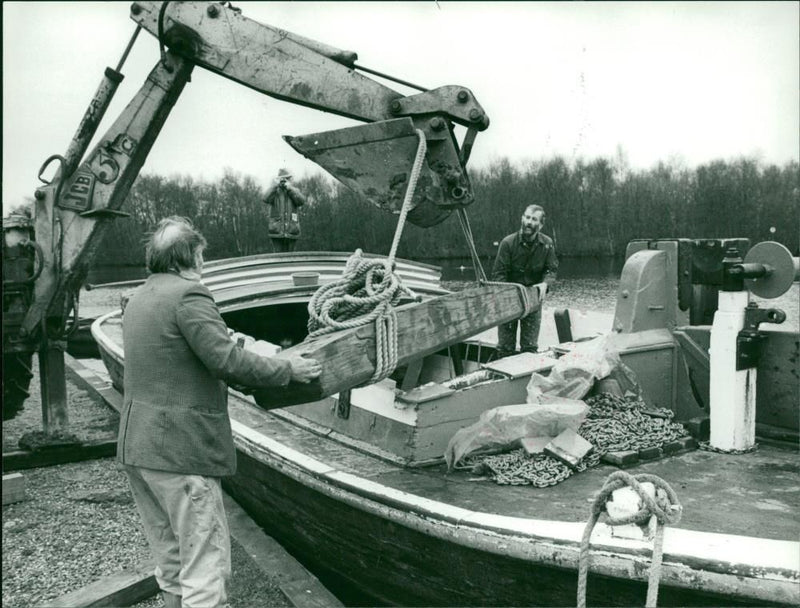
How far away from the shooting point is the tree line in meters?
10.5

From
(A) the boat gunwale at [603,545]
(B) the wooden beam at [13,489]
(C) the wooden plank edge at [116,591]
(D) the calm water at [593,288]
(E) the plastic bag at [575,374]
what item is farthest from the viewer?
(D) the calm water at [593,288]

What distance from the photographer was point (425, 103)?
3.65m

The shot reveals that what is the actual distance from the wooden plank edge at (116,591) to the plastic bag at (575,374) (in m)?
2.22

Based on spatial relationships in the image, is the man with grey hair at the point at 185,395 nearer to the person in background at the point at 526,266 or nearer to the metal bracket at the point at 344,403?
the metal bracket at the point at 344,403

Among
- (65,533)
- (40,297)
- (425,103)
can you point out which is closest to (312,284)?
(40,297)

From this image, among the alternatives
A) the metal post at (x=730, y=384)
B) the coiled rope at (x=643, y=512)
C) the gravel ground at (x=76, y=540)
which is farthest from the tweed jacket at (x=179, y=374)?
the metal post at (x=730, y=384)

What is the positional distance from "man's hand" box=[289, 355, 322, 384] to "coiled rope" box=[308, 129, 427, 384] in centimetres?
22

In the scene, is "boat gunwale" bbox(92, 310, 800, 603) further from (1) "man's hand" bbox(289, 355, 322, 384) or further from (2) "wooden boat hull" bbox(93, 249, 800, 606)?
(1) "man's hand" bbox(289, 355, 322, 384)

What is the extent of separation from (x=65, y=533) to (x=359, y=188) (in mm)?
3031

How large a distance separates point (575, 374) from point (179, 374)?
228cm

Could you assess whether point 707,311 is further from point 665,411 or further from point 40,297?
point 40,297

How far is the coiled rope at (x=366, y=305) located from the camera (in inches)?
114

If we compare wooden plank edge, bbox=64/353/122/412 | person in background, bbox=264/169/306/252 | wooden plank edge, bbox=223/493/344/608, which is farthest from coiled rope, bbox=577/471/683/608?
person in background, bbox=264/169/306/252

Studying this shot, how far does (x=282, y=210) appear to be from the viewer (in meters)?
10.4
